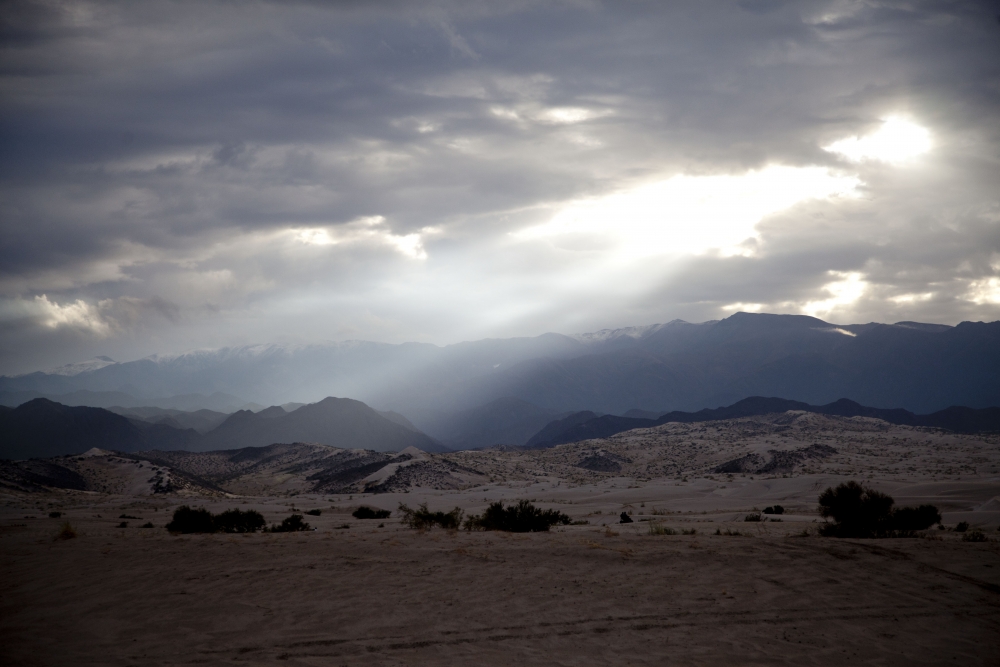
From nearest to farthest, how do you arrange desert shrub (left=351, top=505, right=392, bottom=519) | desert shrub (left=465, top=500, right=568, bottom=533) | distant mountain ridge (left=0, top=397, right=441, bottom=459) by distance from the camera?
desert shrub (left=465, top=500, right=568, bottom=533) < desert shrub (left=351, top=505, right=392, bottom=519) < distant mountain ridge (left=0, top=397, right=441, bottom=459)

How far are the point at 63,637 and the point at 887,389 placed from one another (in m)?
178

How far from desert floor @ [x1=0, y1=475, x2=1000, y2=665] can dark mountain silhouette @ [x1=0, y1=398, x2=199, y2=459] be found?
4930 inches

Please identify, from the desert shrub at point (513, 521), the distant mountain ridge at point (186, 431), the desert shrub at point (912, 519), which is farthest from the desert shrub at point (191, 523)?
the distant mountain ridge at point (186, 431)

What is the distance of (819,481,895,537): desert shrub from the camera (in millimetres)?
15758

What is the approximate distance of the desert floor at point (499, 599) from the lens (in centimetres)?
Answer: 877

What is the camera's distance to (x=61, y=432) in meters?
119

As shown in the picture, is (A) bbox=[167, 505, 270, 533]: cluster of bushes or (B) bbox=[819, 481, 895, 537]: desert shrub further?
(A) bbox=[167, 505, 270, 533]: cluster of bushes

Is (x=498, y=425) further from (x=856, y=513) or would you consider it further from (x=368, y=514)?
(x=856, y=513)

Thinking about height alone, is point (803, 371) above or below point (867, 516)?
above

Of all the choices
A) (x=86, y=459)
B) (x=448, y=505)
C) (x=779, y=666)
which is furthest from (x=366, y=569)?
(x=86, y=459)

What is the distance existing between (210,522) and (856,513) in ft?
64.4

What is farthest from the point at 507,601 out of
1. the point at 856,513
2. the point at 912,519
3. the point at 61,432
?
the point at 61,432

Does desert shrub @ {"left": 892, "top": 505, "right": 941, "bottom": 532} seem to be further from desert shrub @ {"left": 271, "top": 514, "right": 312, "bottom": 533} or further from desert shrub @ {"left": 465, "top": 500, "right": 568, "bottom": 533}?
desert shrub @ {"left": 271, "top": 514, "right": 312, "bottom": 533}

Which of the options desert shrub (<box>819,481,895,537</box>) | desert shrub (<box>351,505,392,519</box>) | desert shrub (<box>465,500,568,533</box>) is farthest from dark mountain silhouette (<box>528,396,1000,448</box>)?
desert shrub (<box>465,500,568,533</box>)
